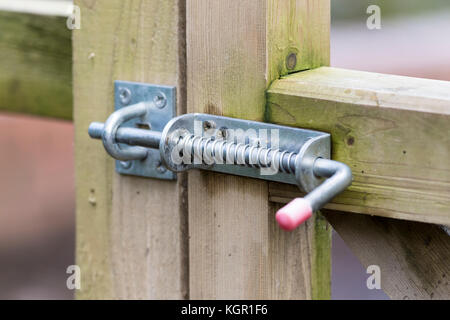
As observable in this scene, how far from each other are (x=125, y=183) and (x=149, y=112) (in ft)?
0.41

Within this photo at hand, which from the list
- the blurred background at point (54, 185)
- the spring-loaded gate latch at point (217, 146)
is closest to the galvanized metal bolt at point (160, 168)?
the spring-loaded gate latch at point (217, 146)

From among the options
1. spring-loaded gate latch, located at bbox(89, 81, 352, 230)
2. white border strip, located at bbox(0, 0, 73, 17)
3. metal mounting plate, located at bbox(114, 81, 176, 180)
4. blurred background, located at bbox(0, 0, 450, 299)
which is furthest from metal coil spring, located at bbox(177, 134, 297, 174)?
blurred background, located at bbox(0, 0, 450, 299)

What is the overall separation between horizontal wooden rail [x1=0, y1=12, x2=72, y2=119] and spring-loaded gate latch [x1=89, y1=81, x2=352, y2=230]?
377 millimetres

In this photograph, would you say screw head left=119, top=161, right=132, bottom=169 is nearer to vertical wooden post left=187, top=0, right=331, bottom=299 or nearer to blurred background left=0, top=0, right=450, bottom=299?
vertical wooden post left=187, top=0, right=331, bottom=299

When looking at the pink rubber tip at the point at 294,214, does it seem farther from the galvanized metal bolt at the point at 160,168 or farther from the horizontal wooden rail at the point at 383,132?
the galvanized metal bolt at the point at 160,168

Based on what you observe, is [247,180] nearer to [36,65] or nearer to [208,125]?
[208,125]

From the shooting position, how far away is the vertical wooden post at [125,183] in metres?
0.98

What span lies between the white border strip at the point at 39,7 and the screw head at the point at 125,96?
0.36 meters

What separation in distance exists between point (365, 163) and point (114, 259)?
17.1 inches

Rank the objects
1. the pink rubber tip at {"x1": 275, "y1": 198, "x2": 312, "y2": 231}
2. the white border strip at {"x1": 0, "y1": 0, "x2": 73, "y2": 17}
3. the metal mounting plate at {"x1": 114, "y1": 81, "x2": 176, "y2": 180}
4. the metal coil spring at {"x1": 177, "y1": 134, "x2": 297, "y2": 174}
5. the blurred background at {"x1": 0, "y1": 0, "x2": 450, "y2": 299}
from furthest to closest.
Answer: the blurred background at {"x1": 0, "y1": 0, "x2": 450, "y2": 299}
the white border strip at {"x1": 0, "y1": 0, "x2": 73, "y2": 17}
the metal mounting plate at {"x1": 114, "y1": 81, "x2": 176, "y2": 180}
the metal coil spring at {"x1": 177, "y1": 134, "x2": 297, "y2": 174}
the pink rubber tip at {"x1": 275, "y1": 198, "x2": 312, "y2": 231}

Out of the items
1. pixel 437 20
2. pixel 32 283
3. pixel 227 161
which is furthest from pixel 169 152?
pixel 437 20

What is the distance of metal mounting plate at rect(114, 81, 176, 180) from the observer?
3.17ft

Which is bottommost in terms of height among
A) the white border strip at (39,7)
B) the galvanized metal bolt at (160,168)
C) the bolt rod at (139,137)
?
the galvanized metal bolt at (160,168)
